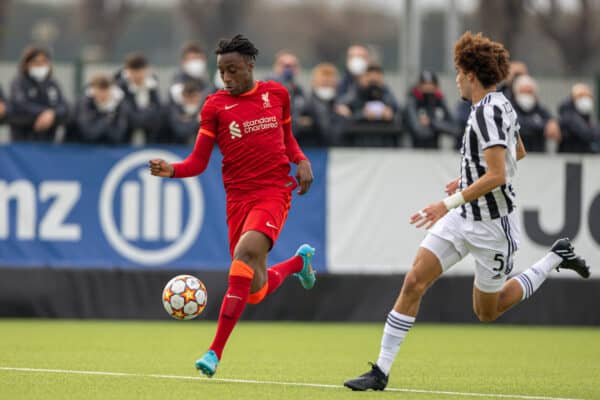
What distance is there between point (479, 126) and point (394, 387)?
77.4 inches

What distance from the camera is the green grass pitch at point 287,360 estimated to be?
927cm

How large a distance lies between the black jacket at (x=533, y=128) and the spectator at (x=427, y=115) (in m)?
0.89

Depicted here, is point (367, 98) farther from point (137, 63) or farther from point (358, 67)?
point (137, 63)

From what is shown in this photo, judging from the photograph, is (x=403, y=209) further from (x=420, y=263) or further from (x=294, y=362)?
(x=420, y=263)

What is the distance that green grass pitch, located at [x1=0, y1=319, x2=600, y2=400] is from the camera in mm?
9266

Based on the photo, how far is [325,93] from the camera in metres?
16.9

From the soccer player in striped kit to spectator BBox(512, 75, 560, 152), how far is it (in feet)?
23.1

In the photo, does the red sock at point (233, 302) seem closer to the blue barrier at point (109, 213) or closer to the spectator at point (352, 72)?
the blue barrier at point (109, 213)

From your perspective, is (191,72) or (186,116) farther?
(191,72)

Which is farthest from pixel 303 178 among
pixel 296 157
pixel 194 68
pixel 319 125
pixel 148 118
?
pixel 194 68

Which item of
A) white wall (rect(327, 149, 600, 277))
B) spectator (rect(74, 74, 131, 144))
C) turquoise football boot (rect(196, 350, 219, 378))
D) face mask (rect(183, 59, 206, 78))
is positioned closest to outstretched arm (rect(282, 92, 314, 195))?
turquoise football boot (rect(196, 350, 219, 378))

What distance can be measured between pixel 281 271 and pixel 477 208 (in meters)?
1.98

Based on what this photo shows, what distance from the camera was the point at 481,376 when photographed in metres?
10.5

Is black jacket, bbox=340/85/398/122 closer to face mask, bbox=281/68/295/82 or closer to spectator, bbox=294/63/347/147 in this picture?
spectator, bbox=294/63/347/147
